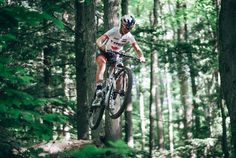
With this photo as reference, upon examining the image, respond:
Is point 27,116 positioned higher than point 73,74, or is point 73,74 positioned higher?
point 73,74

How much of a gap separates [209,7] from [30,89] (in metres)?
8.51

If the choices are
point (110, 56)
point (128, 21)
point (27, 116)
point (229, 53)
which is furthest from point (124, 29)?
point (27, 116)

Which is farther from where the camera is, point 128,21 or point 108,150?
point 128,21

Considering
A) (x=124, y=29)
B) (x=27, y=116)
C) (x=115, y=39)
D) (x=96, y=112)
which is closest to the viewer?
(x=27, y=116)

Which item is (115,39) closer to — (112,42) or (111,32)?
(112,42)

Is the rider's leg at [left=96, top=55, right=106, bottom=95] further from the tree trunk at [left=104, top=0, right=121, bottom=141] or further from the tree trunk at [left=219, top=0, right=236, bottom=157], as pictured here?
the tree trunk at [left=219, top=0, right=236, bottom=157]

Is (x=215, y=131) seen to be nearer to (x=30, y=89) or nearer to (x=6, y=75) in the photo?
(x=30, y=89)

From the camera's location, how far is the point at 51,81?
1634cm

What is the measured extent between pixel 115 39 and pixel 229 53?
2.37 meters

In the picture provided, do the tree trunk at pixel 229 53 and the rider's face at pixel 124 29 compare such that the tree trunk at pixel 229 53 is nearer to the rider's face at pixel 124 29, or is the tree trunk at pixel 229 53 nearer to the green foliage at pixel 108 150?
the rider's face at pixel 124 29

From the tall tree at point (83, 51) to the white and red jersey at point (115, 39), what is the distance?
278 centimetres

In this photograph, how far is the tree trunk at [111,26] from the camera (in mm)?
9250

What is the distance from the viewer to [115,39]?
798cm

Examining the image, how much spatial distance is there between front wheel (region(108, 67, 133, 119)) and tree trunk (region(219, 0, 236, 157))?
1849 millimetres
